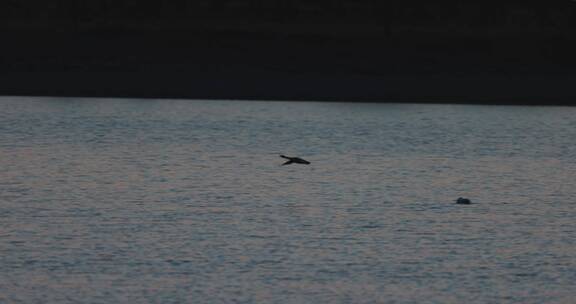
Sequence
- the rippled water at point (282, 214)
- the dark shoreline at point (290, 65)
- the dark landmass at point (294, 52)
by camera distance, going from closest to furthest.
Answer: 1. the rippled water at point (282, 214)
2. the dark shoreline at point (290, 65)
3. the dark landmass at point (294, 52)

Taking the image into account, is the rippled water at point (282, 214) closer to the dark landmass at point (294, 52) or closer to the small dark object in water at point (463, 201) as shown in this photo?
the small dark object in water at point (463, 201)

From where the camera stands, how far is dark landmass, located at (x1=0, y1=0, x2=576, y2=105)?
145 feet

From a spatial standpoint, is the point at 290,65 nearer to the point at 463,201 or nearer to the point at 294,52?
the point at 294,52

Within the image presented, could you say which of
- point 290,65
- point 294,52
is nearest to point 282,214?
point 290,65

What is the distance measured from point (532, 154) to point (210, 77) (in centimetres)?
1589

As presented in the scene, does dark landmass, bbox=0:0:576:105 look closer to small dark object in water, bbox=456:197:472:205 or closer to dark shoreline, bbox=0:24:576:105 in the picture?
dark shoreline, bbox=0:24:576:105

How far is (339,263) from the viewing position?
655 inches

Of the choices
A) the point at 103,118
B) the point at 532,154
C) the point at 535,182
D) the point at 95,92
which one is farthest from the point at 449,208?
the point at 95,92

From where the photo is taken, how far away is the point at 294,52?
4806 cm

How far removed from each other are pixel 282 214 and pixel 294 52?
2799cm

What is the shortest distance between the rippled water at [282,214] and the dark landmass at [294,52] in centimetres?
589

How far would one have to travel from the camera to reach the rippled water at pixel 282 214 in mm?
15375

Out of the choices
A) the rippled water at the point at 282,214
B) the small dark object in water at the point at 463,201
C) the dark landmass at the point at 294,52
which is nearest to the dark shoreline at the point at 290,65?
the dark landmass at the point at 294,52

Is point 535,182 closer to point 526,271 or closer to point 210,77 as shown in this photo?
point 526,271
